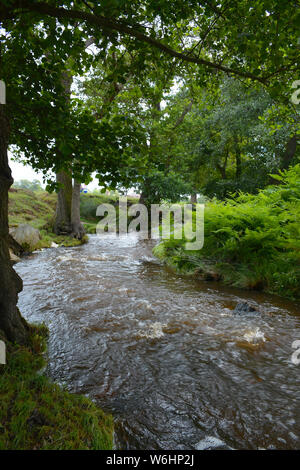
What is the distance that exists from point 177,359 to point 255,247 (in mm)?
4210

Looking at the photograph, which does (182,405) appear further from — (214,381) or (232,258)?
(232,258)

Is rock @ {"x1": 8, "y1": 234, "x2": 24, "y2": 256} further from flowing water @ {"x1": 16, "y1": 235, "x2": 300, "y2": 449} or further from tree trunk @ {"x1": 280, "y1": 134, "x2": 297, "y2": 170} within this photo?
tree trunk @ {"x1": 280, "y1": 134, "x2": 297, "y2": 170}

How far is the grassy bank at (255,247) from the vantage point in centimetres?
553

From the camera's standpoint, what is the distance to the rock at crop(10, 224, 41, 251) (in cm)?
959

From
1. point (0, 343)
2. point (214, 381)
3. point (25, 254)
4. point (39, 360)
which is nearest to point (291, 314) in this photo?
point (214, 381)

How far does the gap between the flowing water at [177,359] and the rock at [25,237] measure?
426 centimetres

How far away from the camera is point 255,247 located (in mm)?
6422

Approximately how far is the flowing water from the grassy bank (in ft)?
1.83

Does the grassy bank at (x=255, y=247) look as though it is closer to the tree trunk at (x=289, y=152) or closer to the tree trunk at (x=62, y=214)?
the tree trunk at (x=289, y=152)

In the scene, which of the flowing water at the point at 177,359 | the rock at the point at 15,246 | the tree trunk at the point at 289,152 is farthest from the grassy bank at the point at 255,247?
the tree trunk at the point at 289,152

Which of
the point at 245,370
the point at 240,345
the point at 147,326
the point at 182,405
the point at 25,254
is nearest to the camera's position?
the point at 182,405

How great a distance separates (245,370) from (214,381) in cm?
44

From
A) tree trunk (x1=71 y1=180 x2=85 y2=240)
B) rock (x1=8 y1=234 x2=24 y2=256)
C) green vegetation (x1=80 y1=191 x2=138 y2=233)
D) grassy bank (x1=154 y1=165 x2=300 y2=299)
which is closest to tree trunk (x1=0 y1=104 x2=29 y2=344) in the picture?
grassy bank (x1=154 y1=165 x2=300 y2=299)

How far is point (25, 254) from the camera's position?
916 centimetres
